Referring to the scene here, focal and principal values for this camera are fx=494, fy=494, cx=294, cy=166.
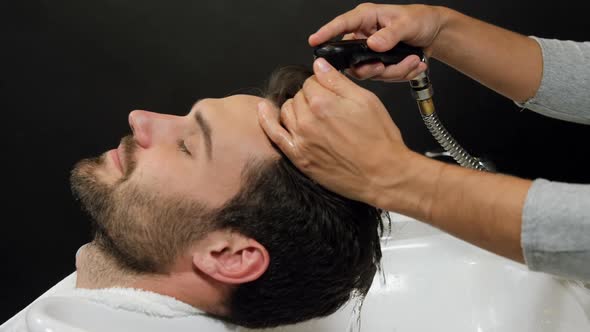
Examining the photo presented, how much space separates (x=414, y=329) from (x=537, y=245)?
2.46ft

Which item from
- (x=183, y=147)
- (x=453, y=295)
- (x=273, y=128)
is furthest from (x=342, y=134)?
(x=453, y=295)

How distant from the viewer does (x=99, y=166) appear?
3.77ft

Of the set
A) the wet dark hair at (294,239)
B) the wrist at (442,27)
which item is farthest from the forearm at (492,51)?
the wet dark hair at (294,239)

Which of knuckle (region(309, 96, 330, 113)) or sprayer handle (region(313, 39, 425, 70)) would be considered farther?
sprayer handle (region(313, 39, 425, 70))

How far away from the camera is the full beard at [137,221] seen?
1022 mm

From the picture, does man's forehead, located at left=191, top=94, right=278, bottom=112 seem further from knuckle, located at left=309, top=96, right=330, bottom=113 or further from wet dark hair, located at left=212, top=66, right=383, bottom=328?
knuckle, located at left=309, top=96, right=330, bottom=113

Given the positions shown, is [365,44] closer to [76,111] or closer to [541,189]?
[541,189]

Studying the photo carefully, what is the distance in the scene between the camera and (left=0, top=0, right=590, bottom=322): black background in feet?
5.02

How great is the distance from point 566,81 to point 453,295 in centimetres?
65

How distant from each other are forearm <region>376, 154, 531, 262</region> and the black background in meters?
0.89

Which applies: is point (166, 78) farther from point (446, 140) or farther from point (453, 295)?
point (453, 295)

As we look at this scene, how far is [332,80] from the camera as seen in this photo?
2.83ft

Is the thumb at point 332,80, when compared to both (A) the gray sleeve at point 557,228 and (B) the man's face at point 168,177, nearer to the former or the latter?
(B) the man's face at point 168,177

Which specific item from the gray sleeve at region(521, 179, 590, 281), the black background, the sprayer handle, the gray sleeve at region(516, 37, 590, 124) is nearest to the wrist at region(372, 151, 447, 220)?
the gray sleeve at region(521, 179, 590, 281)
